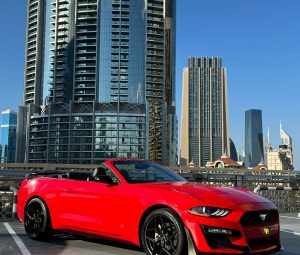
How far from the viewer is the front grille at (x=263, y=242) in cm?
483

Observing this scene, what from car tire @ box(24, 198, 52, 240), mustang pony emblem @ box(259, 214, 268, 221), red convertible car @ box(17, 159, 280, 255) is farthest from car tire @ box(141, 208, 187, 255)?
car tire @ box(24, 198, 52, 240)

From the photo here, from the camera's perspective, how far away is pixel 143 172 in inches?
245

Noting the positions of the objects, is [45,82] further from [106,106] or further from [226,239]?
[226,239]

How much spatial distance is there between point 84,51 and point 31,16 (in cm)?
3755

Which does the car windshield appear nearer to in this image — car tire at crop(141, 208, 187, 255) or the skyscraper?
car tire at crop(141, 208, 187, 255)

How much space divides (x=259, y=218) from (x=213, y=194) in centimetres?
60

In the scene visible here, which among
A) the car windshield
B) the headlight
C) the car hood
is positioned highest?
the car windshield

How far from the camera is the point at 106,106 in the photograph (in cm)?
14062

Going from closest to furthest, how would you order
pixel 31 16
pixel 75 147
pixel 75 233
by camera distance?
pixel 75 233, pixel 75 147, pixel 31 16

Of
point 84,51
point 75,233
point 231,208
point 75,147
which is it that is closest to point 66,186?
point 75,233

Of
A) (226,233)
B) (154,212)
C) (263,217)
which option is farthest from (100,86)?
(226,233)

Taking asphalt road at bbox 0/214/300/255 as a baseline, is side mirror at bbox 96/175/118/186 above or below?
above

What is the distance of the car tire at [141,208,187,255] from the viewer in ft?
16.1

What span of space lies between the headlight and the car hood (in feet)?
0.26
